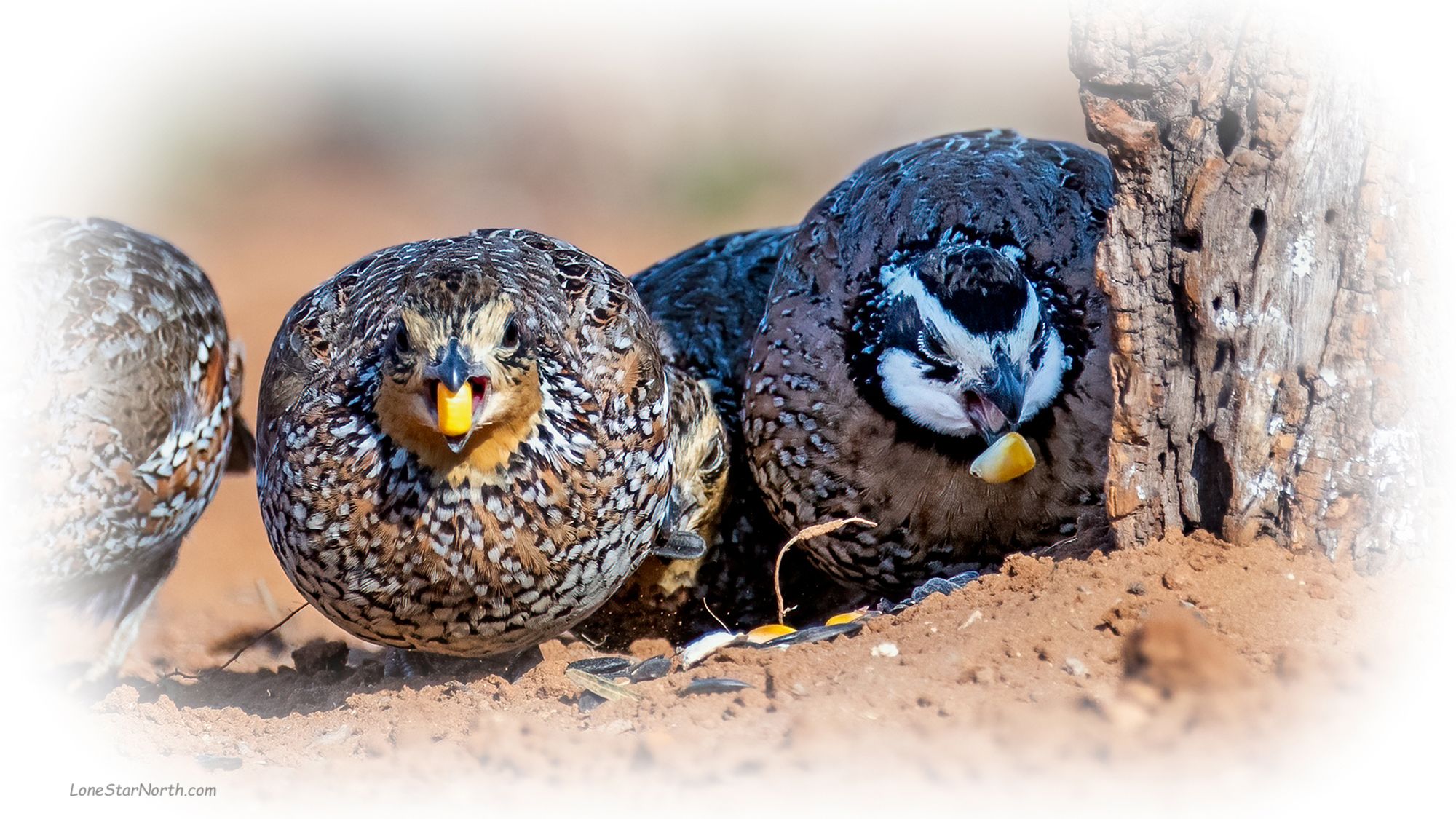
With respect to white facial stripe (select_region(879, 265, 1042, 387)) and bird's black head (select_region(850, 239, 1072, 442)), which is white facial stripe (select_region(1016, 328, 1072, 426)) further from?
white facial stripe (select_region(879, 265, 1042, 387))

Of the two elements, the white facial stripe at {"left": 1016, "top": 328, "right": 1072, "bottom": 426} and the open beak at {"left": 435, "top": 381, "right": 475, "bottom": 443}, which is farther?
the white facial stripe at {"left": 1016, "top": 328, "right": 1072, "bottom": 426}

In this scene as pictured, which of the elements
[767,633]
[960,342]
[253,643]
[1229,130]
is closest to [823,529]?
[767,633]

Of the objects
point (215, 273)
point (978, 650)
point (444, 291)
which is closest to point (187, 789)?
point (444, 291)

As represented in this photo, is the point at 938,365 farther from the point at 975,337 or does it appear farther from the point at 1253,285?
the point at 1253,285

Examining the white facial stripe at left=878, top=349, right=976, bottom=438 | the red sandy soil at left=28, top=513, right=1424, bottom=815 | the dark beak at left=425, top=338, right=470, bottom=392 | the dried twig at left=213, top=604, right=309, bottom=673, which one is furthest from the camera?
the dried twig at left=213, top=604, right=309, bottom=673

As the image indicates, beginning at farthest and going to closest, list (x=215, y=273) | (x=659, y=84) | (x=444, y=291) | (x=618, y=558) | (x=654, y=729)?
1. (x=659, y=84)
2. (x=215, y=273)
3. (x=618, y=558)
4. (x=444, y=291)
5. (x=654, y=729)

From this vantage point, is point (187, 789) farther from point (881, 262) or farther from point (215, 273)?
point (215, 273)

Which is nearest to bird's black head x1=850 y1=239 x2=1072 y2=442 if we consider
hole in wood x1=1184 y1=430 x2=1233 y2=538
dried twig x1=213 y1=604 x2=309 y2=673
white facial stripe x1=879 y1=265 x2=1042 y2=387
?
white facial stripe x1=879 y1=265 x2=1042 y2=387
